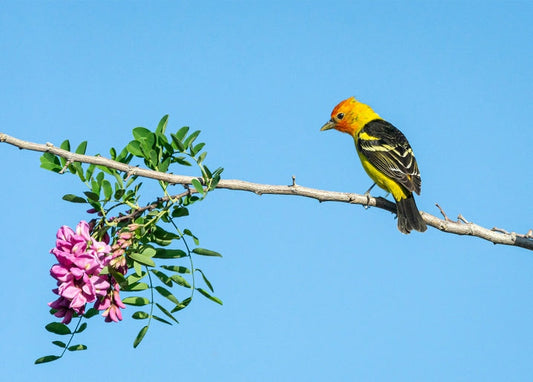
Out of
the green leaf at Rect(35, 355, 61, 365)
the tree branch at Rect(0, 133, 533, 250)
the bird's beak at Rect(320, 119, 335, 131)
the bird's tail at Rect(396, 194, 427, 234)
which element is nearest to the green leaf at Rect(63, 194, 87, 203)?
the tree branch at Rect(0, 133, 533, 250)

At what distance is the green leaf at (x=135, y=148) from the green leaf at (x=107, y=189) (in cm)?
29

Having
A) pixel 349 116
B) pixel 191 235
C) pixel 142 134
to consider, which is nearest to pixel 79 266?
pixel 191 235

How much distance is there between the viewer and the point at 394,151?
6.99 meters

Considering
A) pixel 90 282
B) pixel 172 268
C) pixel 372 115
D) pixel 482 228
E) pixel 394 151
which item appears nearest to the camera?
pixel 90 282

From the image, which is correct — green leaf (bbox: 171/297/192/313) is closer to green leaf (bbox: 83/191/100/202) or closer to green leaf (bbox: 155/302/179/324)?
green leaf (bbox: 155/302/179/324)

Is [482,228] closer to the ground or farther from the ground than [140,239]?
farther from the ground

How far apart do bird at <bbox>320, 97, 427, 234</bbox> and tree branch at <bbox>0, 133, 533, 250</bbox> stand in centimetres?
53

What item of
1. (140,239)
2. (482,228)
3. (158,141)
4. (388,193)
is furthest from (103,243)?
(388,193)

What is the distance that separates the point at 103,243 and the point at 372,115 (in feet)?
18.7

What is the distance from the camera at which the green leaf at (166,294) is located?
3305 millimetres

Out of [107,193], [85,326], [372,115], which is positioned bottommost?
[85,326]

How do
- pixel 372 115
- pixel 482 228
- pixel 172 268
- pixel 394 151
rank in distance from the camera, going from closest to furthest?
pixel 172 268, pixel 482 228, pixel 394 151, pixel 372 115

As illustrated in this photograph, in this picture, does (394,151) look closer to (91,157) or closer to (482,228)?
(482,228)

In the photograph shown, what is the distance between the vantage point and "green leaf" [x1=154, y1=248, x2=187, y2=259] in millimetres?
3342
